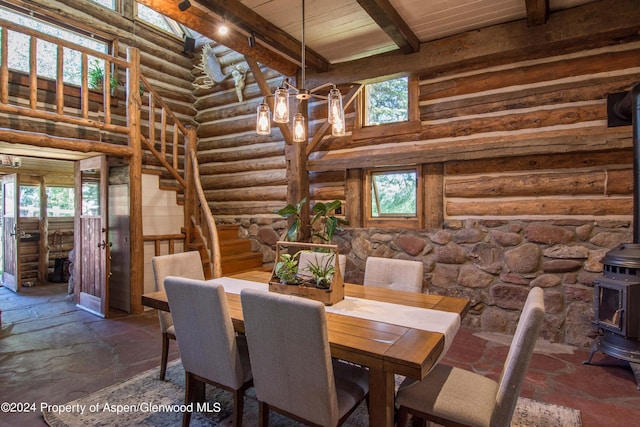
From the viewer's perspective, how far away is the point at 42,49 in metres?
4.78

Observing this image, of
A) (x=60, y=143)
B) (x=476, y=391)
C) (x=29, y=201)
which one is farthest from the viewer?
(x=29, y=201)

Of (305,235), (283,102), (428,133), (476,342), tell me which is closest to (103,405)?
(283,102)

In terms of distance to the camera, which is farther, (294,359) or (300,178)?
(300,178)

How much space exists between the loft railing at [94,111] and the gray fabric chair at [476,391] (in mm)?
3127

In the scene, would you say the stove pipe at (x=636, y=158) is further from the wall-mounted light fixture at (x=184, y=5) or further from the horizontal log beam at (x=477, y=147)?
the wall-mounted light fixture at (x=184, y=5)

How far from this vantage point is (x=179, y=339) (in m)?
1.94

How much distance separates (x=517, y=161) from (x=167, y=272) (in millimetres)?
3459

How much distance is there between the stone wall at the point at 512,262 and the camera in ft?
10.4

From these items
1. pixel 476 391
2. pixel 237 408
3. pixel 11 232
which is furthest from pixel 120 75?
pixel 476 391

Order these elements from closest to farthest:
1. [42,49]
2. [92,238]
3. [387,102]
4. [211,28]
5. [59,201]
Result: 1. [211,28]
2. [387,102]
3. [92,238]
4. [42,49]
5. [59,201]

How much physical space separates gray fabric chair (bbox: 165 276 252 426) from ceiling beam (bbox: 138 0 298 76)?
8.26ft

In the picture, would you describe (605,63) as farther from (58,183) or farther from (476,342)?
(58,183)

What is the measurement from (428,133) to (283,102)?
2.27 m

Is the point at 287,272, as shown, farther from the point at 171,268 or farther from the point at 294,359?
the point at 171,268
